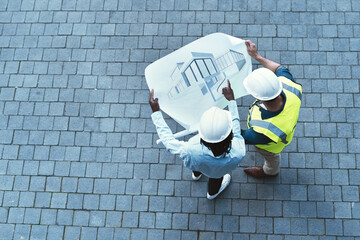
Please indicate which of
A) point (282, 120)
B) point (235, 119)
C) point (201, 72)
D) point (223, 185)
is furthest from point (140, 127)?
point (282, 120)

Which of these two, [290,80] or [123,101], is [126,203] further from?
[290,80]

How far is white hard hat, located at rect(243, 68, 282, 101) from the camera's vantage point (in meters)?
3.76

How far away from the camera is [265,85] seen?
376 cm

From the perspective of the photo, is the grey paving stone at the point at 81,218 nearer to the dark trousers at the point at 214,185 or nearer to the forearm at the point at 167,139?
the dark trousers at the point at 214,185

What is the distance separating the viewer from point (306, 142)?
545 cm

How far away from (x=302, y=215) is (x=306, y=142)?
94 centimetres

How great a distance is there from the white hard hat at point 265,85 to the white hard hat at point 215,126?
42 cm

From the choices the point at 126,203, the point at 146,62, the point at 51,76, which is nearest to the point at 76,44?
the point at 51,76

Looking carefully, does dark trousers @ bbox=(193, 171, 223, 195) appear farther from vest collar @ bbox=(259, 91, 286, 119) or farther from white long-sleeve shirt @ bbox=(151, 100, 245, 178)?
vest collar @ bbox=(259, 91, 286, 119)

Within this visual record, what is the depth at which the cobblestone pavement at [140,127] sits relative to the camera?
17.2 feet

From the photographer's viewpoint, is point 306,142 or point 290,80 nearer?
point 290,80

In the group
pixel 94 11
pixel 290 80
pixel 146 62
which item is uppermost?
pixel 290 80

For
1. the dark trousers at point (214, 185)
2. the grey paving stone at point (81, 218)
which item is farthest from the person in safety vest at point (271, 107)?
the grey paving stone at point (81, 218)

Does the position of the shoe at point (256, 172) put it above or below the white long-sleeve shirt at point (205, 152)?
below
